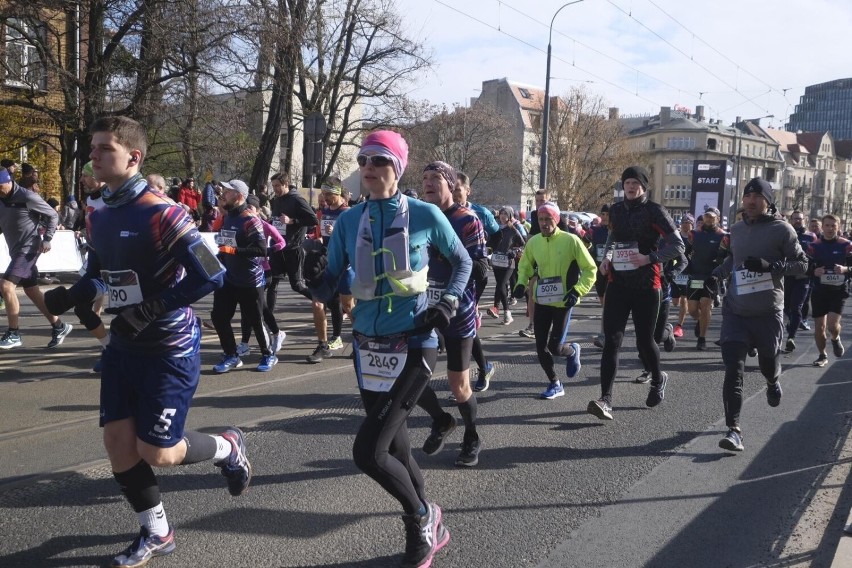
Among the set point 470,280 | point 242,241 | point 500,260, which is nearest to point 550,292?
point 470,280

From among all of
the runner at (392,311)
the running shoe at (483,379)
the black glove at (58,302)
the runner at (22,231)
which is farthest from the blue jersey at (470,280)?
the runner at (22,231)

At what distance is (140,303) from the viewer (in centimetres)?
343

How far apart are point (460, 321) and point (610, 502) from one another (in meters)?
1.50

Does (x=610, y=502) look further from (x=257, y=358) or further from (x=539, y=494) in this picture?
(x=257, y=358)

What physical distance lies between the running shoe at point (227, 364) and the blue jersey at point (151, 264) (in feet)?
14.9

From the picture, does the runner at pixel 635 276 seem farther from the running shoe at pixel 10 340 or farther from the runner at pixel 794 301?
the running shoe at pixel 10 340

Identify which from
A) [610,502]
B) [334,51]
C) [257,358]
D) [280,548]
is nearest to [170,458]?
[280,548]

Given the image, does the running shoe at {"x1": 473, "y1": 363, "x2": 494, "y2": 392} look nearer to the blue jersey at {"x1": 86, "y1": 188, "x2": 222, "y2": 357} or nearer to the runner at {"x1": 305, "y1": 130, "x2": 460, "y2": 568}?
the runner at {"x1": 305, "y1": 130, "x2": 460, "y2": 568}

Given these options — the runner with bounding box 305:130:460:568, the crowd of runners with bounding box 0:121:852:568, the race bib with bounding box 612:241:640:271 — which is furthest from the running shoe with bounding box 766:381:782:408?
the runner with bounding box 305:130:460:568

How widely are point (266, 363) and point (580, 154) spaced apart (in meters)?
54.9

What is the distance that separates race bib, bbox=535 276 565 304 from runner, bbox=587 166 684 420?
48 centimetres

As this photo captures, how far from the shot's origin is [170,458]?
3.56m

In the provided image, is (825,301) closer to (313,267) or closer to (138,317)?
(313,267)

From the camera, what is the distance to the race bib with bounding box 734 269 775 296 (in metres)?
5.79
